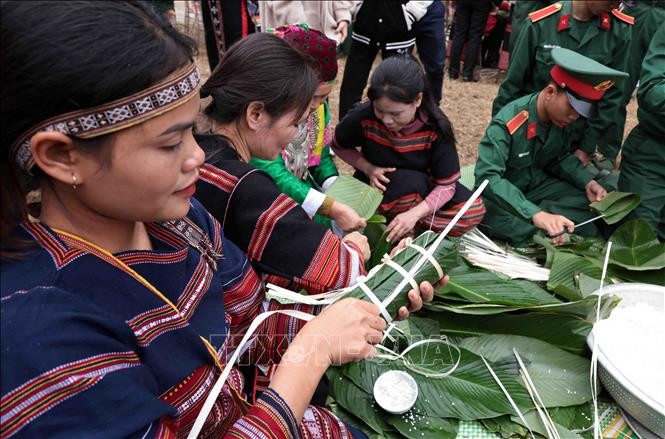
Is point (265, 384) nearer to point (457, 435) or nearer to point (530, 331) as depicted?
point (457, 435)

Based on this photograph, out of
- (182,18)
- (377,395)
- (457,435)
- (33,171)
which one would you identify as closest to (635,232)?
(457,435)

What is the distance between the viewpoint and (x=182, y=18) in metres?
9.43

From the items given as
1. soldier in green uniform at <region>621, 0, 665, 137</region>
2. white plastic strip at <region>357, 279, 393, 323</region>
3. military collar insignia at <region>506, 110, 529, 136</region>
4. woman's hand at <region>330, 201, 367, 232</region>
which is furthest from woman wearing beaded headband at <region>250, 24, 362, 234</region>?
soldier in green uniform at <region>621, 0, 665, 137</region>

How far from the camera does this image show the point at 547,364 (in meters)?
1.72

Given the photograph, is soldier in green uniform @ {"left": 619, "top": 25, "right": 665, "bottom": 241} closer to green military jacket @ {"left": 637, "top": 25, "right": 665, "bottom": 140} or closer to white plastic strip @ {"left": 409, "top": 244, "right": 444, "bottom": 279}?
green military jacket @ {"left": 637, "top": 25, "right": 665, "bottom": 140}

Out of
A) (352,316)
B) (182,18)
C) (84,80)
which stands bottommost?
(182,18)

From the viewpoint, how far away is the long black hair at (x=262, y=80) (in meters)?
1.57

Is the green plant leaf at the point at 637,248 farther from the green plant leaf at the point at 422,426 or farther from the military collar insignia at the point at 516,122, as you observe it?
the green plant leaf at the point at 422,426

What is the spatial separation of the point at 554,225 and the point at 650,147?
3.15 feet

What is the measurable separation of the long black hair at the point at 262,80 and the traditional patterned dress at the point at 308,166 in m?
0.38

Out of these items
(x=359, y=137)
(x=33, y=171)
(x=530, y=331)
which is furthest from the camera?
(x=359, y=137)

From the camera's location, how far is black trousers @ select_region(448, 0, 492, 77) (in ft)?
22.2

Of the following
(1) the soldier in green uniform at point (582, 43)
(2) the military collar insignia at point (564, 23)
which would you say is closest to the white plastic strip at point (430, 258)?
(1) the soldier in green uniform at point (582, 43)

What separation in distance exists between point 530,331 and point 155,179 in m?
1.54
